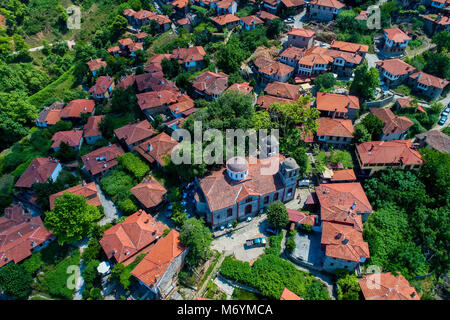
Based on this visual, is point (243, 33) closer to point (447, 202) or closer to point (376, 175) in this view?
point (376, 175)

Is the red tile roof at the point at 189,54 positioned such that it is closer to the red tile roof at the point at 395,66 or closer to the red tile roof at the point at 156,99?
the red tile roof at the point at 156,99

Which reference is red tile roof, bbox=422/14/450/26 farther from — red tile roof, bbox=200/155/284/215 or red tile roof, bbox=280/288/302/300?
red tile roof, bbox=280/288/302/300

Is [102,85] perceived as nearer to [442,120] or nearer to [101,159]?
[101,159]

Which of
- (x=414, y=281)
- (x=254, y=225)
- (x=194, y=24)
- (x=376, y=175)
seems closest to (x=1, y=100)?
(x=194, y=24)

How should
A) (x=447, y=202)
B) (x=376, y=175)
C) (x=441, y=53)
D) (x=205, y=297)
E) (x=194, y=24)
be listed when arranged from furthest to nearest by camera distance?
(x=194, y=24)
(x=441, y=53)
(x=376, y=175)
(x=447, y=202)
(x=205, y=297)

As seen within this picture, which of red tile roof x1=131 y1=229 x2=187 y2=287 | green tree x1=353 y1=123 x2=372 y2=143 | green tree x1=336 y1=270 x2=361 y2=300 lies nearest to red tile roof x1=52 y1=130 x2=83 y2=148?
red tile roof x1=131 y1=229 x2=187 y2=287

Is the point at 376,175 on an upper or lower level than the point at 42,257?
upper
